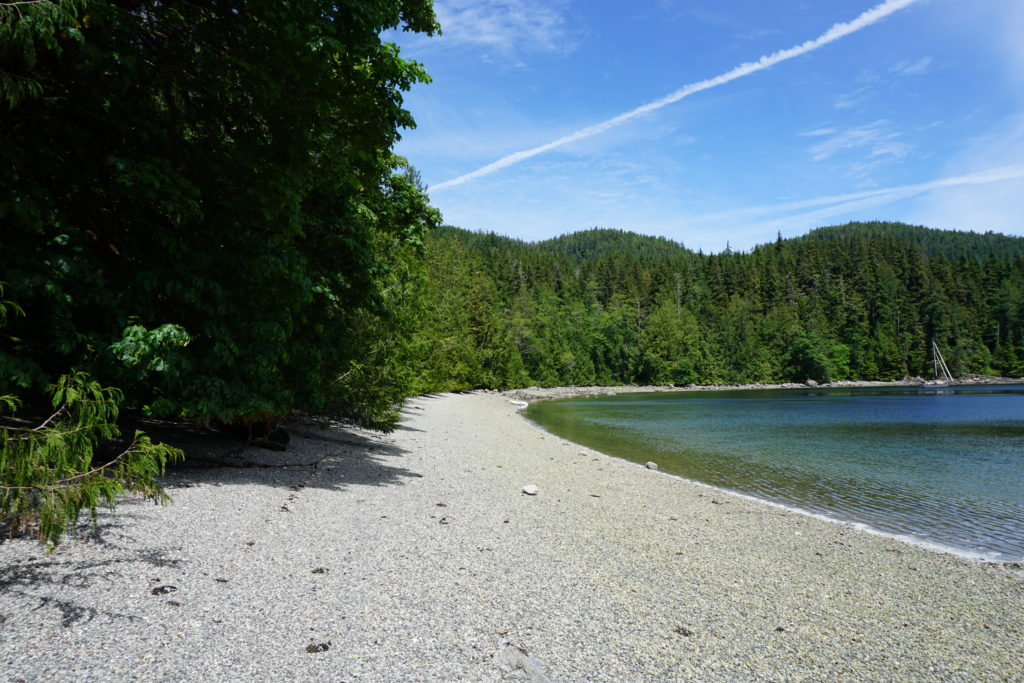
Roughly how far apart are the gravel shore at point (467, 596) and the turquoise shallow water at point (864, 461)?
3.15 m

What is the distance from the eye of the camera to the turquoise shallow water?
1189cm

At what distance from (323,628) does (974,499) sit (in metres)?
16.9

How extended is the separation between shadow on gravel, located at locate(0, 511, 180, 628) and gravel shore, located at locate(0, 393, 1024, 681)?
2 centimetres

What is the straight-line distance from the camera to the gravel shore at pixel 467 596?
13.8ft

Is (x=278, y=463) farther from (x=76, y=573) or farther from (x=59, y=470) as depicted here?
(x=59, y=470)

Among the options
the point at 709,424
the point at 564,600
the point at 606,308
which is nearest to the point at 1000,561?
the point at 564,600

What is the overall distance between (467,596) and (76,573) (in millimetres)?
3707

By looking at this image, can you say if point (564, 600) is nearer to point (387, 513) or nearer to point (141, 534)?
point (387, 513)

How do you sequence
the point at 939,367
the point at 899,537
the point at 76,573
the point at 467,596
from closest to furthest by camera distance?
the point at 76,573
the point at 467,596
the point at 899,537
the point at 939,367

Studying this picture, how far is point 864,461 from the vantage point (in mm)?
20219

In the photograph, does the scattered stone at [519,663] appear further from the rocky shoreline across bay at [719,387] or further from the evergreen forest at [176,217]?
the rocky shoreline across bay at [719,387]

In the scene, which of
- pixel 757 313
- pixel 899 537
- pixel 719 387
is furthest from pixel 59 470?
pixel 757 313

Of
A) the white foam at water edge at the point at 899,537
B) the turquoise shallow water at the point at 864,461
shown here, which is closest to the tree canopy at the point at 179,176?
the white foam at water edge at the point at 899,537

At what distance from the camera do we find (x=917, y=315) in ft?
366
